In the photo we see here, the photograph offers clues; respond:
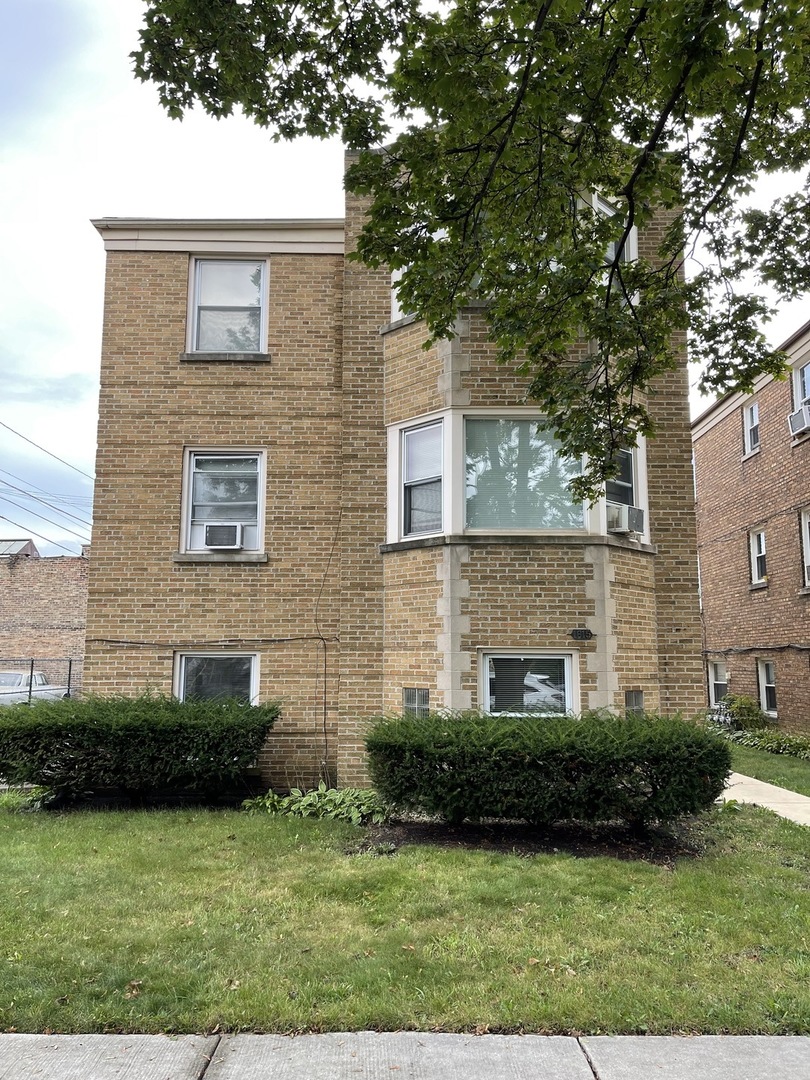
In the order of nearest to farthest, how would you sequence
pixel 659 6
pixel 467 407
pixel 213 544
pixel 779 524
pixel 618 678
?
pixel 659 6
pixel 618 678
pixel 467 407
pixel 213 544
pixel 779 524

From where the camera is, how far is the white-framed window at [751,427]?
17.0 m

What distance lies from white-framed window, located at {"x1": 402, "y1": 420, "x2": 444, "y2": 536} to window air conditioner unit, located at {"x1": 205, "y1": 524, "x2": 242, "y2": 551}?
2.56 metres

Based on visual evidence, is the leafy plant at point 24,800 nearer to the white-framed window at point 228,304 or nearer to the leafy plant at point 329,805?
the leafy plant at point 329,805

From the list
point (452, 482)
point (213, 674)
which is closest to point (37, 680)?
point (213, 674)

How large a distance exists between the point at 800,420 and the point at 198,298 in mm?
11785

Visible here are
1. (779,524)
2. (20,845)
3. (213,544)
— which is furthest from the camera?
(779,524)

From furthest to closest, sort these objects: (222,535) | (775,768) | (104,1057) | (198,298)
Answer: (775,768) → (198,298) → (222,535) → (104,1057)

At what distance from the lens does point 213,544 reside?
10.1 metres

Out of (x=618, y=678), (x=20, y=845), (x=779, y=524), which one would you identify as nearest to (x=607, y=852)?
(x=618, y=678)

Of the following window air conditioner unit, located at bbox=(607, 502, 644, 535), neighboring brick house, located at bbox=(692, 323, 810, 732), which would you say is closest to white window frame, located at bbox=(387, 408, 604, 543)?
window air conditioner unit, located at bbox=(607, 502, 644, 535)

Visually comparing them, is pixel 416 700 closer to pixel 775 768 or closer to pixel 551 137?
pixel 551 137

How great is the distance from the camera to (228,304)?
10672 millimetres

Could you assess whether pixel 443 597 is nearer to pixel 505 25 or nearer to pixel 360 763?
pixel 360 763

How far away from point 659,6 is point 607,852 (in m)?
6.58
